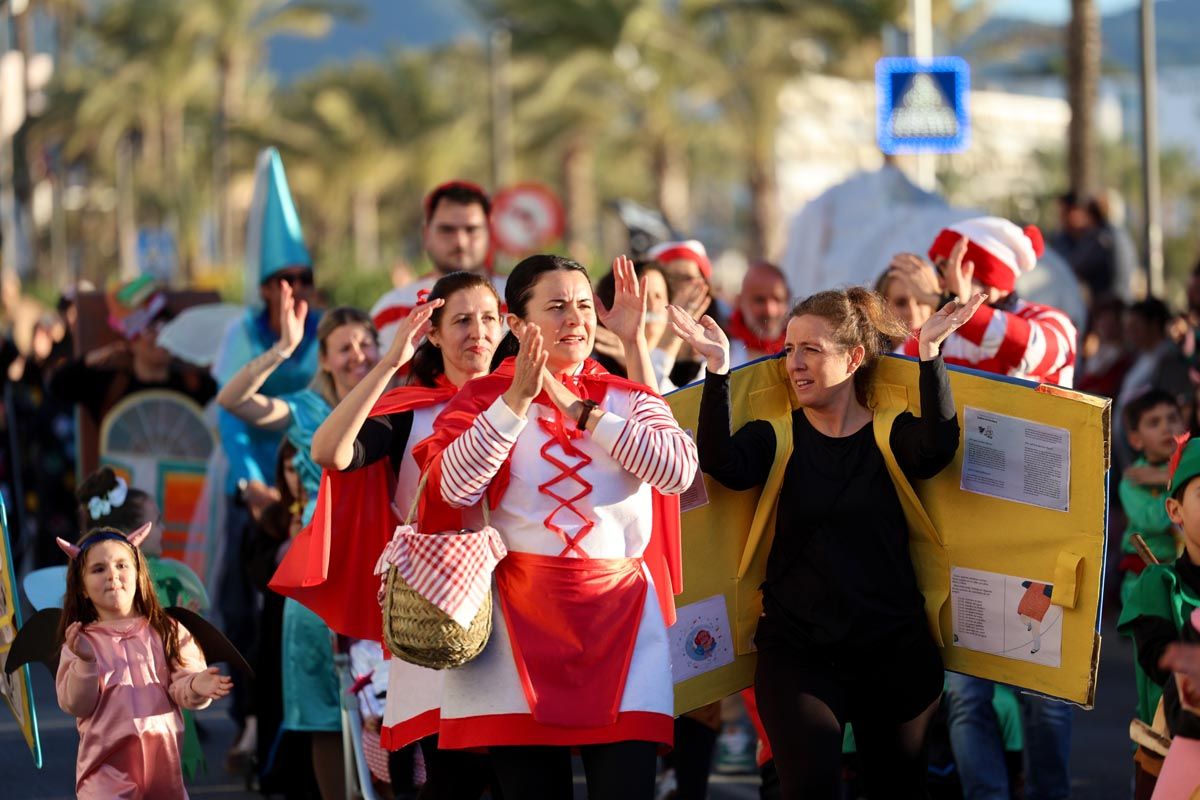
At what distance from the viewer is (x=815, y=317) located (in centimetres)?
533

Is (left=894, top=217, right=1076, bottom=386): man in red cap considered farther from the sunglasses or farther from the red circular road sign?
the red circular road sign

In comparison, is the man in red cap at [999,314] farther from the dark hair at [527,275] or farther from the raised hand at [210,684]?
the raised hand at [210,684]

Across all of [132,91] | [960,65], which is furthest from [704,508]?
[132,91]

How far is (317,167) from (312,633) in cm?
4283

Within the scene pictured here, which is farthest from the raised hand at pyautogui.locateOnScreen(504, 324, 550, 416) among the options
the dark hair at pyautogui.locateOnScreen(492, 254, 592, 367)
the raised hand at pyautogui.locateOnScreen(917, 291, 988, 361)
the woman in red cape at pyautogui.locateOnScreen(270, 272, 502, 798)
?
the raised hand at pyautogui.locateOnScreen(917, 291, 988, 361)

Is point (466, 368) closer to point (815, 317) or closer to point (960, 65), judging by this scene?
point (815, 317)

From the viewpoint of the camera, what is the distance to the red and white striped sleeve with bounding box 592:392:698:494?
4.73 metres

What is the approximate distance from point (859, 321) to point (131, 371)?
16.7 feet

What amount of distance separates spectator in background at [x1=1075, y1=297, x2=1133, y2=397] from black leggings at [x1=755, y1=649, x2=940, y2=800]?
6758 mm

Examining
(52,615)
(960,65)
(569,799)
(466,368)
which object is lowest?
(569,799)

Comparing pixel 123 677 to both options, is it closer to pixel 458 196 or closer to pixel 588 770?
pixel 588 770

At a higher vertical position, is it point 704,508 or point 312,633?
point 704,508

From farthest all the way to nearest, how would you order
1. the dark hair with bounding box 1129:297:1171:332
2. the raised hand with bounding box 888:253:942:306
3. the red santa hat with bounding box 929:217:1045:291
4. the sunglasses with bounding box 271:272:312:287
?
the dark hair with bounding box 1129:297:1171:332 → the sunglasses with bounding box 271:272:312:287 → the raised hand with bounding box 888:253:942:306 → the red santa hat with bounding box 929:217:1045:291

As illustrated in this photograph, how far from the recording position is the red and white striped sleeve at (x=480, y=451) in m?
4.64
